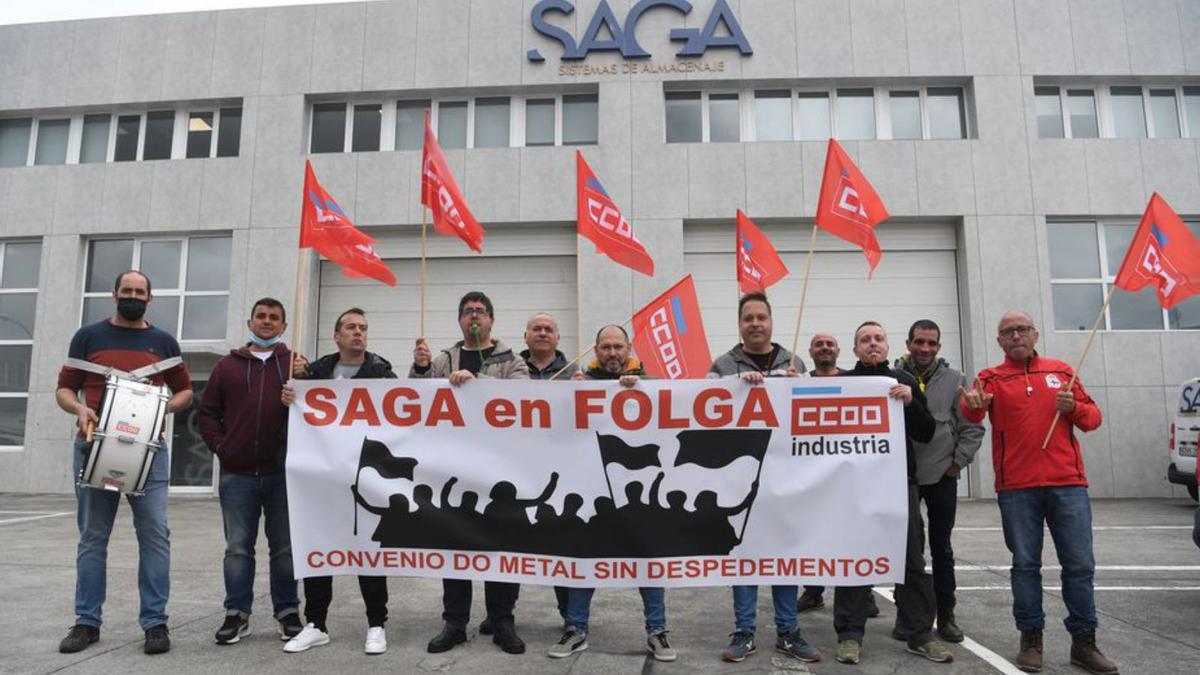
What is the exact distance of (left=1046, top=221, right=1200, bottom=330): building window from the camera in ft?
43.4

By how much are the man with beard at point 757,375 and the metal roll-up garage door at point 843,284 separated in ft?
29.0

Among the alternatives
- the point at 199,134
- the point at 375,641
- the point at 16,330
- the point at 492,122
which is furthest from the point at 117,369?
the point at 16,330

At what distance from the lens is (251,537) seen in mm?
4590

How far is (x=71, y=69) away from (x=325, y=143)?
5702mm

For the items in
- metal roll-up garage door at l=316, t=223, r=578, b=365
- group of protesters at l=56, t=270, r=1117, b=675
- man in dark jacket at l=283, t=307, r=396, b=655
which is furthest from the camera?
metal roll-up garage door at l=316, t=223, r=578, b=365

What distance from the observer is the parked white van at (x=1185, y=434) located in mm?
9938

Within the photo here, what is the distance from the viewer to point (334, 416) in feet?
15.2

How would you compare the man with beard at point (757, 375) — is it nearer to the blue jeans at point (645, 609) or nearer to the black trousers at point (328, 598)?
the blue jeans at point (645, 609)

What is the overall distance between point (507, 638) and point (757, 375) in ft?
7.07

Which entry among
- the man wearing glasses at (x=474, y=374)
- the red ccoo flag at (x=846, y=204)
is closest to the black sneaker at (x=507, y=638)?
the man wearing glasses at (x=474, y=374)

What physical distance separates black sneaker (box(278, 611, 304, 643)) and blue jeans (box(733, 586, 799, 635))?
265 centimetres

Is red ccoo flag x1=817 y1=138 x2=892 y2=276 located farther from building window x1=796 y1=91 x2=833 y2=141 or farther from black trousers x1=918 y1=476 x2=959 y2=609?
building window x1=796 y1=91 x2=833 y2=141

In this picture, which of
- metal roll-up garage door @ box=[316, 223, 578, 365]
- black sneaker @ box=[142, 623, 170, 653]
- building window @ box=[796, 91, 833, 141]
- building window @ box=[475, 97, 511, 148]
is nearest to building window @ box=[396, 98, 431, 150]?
building window @ box=[475, 97, 511, 148]

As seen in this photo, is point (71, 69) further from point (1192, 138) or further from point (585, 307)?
point (1192, 138)
